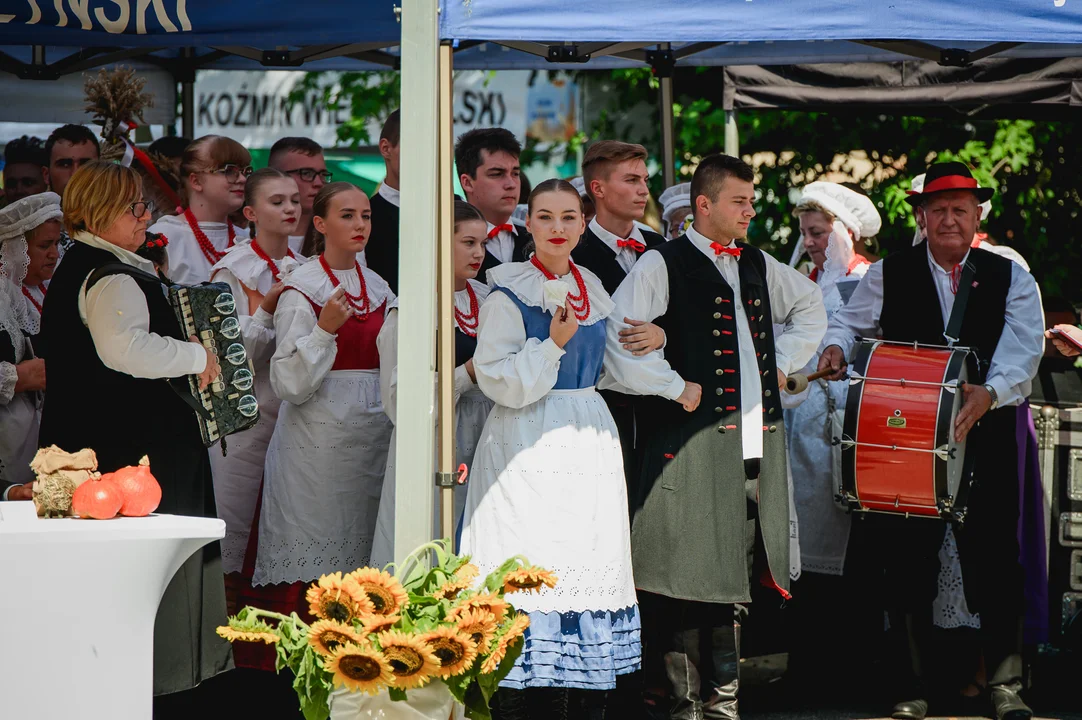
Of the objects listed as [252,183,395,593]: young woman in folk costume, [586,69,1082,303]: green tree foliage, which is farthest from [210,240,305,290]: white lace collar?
[586,69,1082,303]: green tree foliage

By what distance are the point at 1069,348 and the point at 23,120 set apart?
5.36 metres

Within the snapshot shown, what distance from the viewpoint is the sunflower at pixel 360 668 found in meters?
3.34

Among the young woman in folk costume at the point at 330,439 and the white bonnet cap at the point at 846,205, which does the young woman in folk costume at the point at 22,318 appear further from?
the white bonnet cap at the point at 846,205

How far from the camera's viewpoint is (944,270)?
5.61 metres

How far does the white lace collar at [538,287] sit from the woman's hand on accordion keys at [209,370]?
0.94m

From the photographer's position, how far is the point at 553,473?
4.54 metres

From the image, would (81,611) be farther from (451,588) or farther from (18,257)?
(18,257)

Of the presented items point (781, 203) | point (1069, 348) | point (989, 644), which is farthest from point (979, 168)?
point (989, 644)

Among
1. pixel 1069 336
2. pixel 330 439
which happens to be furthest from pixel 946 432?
pixel 330 439

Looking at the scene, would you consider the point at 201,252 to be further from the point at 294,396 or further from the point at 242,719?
the point at 242,719

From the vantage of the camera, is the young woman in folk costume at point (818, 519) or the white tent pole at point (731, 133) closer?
the young woman in folk costume at point (818, 519)

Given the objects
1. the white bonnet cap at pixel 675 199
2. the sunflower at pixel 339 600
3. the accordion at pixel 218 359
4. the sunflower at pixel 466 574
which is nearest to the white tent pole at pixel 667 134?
the white bonnet cap at pixel 675 199

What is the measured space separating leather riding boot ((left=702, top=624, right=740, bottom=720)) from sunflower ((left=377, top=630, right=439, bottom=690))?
73.2 inches

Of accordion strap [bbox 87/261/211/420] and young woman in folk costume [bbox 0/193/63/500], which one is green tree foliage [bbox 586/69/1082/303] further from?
accordion strap [bbox 87/261/211/420]
